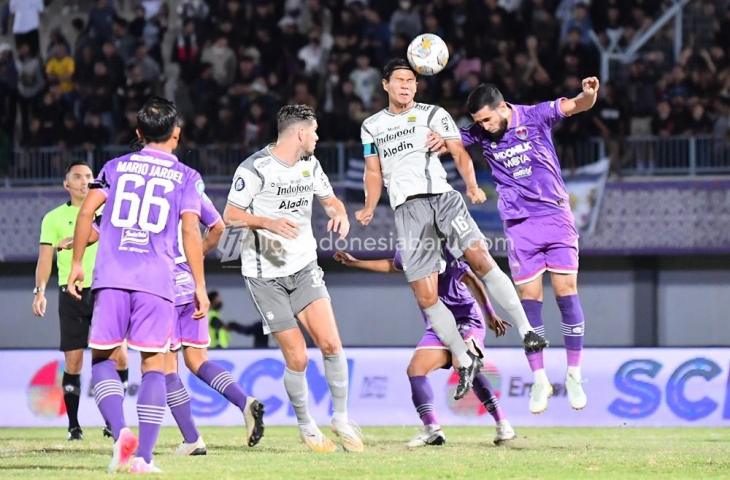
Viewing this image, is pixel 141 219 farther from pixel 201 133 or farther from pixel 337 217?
pixel 201 133

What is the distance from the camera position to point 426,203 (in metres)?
11.1

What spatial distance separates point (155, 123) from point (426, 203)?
312cm

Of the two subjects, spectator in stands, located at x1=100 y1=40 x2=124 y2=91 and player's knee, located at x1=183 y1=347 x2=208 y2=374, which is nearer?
player's knee, located at x1=183 y1=347 x2=208 y2=374

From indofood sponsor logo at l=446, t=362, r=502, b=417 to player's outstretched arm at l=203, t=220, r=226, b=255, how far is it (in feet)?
20.7

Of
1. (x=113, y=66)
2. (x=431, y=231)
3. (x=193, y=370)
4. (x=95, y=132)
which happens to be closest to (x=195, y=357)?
(x=193, y=370)

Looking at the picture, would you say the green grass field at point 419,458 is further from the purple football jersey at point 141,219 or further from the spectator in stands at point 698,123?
the spectator in stands at point 698,123

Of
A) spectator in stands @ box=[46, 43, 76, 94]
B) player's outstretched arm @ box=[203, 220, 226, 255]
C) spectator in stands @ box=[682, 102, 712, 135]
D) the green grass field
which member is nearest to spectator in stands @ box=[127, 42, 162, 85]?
spectator in stands @ box=[46, 43, 76, 94]

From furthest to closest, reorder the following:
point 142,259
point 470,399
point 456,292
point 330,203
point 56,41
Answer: point 56,41 < point 470,399 < point 456,292 < point 330,203 < point 142,259

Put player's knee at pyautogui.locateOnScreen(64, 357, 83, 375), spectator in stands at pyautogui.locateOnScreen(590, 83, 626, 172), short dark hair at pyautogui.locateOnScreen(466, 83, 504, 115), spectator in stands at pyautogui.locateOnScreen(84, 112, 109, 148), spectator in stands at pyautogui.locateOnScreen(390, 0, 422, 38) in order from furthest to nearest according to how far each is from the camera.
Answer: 1. spectator in stands at pyautogui.locateOnScreen(390, 0, 422, 38)
2. spectator in stands at pyautogui.locateOnScreen(84, 112, 109, 148)
3. spectator in stands at pyautogui.locateOnScreen(590, 83, 626, 172)
4. player's knee at pyautogui.locateOnScreen(64, 357, 83, 375)
5. short dark hair at pyautogui.locateOnScreen(466, 83, 504, 115)

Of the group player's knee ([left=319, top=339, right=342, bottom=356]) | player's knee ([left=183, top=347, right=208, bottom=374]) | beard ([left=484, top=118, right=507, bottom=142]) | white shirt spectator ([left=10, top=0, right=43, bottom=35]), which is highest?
white shirt spectator ([left=10, top=0, right=43, bottom=35])

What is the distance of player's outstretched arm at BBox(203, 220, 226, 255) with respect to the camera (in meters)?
9.48

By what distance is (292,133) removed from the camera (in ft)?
34.8

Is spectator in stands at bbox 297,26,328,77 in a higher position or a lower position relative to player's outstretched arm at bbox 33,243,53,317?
higher

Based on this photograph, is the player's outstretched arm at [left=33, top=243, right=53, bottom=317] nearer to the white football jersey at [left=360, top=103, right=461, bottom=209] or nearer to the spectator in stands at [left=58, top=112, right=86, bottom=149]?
the white football jersey at [left=360, top=103, right=461, bottom=209]
